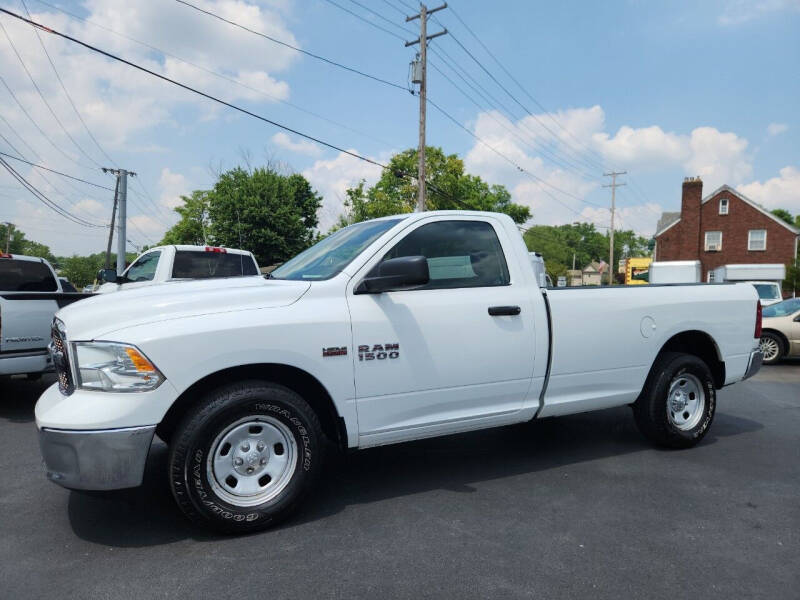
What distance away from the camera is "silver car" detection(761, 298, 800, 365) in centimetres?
1132

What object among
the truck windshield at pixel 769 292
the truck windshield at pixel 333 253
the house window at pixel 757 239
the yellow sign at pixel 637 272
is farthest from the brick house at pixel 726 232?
the truck windshield at pixel 333 253

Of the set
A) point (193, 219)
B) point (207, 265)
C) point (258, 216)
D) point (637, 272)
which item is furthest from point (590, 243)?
point (207, 265)

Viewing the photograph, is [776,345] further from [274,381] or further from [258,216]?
[258,216]

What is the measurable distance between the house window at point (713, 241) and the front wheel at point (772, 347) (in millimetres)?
A: 33369

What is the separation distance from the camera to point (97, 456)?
2.93m

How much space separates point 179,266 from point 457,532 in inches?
296

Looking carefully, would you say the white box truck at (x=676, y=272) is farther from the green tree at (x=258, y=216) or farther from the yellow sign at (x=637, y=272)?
the green tree at (x=258, y=216)

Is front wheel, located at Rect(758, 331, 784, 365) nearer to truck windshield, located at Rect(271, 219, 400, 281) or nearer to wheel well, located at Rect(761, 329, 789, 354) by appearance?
wheel well, located at Rect(761, 329, 789, 354)

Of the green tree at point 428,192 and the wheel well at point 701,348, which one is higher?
the green tree at point 428,192

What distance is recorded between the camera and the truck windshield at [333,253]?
382cm

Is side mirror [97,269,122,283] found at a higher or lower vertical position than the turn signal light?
higher

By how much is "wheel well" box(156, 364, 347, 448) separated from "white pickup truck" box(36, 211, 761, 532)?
0.5 inches

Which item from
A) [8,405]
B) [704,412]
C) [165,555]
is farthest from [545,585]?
[8,405]

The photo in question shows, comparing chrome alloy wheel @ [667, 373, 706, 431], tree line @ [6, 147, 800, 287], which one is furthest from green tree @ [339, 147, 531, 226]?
chrome alloy wheel @ [667, 373, 706, 431]
